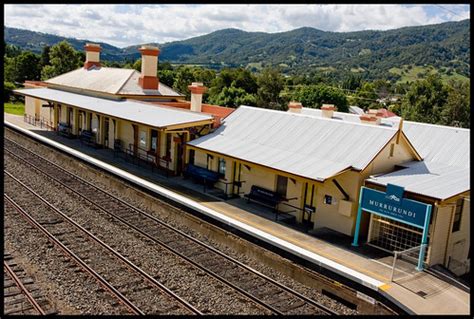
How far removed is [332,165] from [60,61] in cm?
4929

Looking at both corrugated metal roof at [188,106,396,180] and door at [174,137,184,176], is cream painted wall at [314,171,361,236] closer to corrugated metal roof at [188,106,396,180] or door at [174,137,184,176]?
corrugated metal roof at [188,106,396,180]

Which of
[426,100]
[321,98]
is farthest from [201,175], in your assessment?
[321,98]

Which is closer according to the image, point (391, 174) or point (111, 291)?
point (111, 291)

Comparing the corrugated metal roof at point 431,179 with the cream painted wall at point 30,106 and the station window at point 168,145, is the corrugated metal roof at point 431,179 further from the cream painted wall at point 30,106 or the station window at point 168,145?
the cream painted wall at point 30,106

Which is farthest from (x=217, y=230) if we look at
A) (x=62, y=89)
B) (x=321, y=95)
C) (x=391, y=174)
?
(x=321, y=95)

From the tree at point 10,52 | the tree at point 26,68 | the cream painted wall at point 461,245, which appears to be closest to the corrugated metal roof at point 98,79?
the cream painted wall at point 461,245

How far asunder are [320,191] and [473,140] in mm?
9471

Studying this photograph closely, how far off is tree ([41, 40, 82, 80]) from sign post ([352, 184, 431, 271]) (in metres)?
49.1

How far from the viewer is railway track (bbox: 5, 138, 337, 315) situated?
33.7ft

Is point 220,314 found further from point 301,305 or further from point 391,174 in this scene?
point 391,174

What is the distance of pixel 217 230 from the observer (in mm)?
14125

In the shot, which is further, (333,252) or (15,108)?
(15,108)

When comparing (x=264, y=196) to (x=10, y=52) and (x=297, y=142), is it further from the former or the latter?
(x=10, y=52)

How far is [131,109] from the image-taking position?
22844 millimetres
